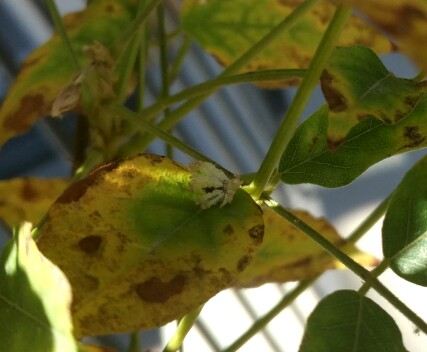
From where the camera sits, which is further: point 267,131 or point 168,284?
point 267,131

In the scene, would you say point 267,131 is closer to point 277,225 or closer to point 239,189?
point 277,225

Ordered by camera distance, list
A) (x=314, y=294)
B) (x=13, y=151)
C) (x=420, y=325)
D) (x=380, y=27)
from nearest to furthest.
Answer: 1. (x=380, y=27)
2. (x=420, y=325)
3. (x=13, y=151)
4. (x=314, y=294)

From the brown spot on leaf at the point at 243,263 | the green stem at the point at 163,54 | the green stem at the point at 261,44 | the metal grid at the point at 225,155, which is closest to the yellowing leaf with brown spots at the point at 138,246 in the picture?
the brown spot on leaf at the point at 243,263

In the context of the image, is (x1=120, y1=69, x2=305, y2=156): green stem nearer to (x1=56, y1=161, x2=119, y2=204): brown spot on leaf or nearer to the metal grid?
(x1=56, y1=161, x2=119, y2=204): brown spot on leaf

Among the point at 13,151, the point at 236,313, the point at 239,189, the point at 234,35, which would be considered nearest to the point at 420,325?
the point at 239,189

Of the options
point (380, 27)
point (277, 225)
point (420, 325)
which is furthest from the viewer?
point (277, 225)

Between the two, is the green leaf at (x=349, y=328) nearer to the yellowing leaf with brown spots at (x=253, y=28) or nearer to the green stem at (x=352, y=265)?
the green stem at (x=352, y=265)
